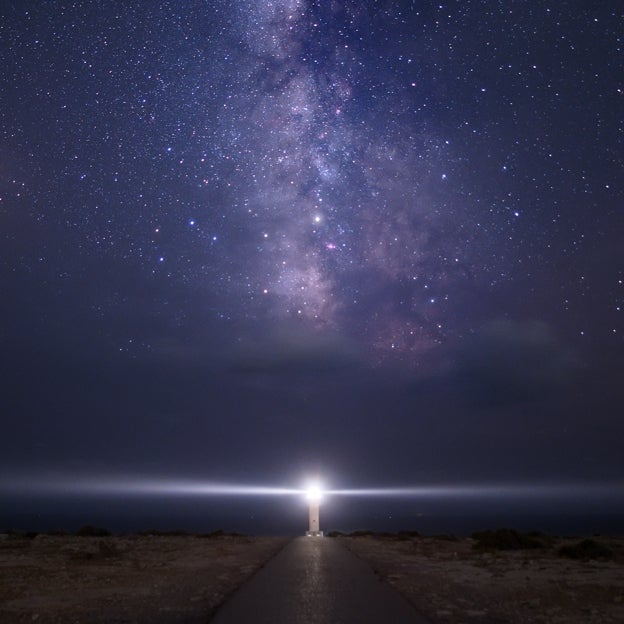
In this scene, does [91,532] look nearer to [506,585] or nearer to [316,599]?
[316,599]

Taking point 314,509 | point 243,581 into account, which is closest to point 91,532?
point 314,509

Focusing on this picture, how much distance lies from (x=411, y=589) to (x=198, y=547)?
14.4 meters

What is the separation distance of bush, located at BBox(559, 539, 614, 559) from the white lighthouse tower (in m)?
23.2

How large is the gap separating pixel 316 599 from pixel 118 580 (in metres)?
5.85

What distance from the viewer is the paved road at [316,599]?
386 inches

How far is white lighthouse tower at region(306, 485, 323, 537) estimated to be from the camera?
42969 millimetres

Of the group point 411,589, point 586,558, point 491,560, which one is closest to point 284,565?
point 411,589

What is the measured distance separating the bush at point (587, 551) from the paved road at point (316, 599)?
8746mm

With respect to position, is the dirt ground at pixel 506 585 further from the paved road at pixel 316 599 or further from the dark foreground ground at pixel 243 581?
the paved road at pixel 316 599

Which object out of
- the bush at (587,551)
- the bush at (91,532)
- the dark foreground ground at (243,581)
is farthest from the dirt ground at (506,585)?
the bush at (91,532)

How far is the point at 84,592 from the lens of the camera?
42.0 ft

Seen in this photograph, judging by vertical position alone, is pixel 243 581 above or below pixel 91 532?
above

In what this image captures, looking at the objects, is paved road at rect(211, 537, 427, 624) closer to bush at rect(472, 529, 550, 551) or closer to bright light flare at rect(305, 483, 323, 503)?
bush at rect(472, 529, 550, 551)

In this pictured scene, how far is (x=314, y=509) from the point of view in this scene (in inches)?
1727
